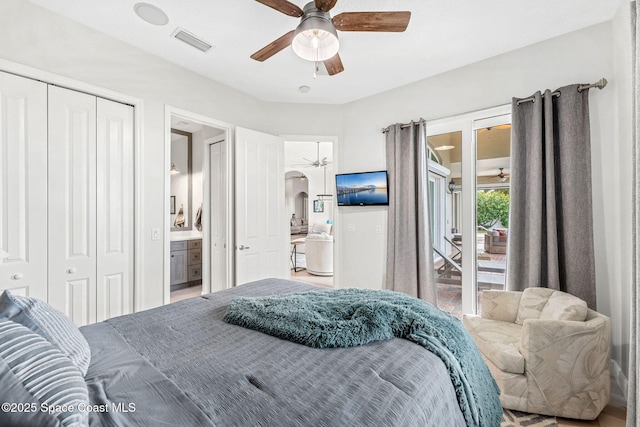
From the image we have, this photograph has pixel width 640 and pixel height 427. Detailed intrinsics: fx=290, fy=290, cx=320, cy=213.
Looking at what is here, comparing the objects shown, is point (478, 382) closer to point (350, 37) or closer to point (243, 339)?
point (243, 339)

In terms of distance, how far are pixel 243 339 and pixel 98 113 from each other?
235cm

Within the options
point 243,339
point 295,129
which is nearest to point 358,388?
point 243,339

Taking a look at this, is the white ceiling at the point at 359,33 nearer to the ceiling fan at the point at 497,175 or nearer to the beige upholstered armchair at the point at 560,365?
the ceiling fan at the point at 497,175

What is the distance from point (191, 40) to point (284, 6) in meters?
1.26

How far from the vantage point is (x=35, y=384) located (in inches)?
25.5

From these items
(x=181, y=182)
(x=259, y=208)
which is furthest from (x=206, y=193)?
(x=181, y=182)

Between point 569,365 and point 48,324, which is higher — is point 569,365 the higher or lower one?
the lower one

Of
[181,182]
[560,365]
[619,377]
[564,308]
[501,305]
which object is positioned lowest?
[619,377]

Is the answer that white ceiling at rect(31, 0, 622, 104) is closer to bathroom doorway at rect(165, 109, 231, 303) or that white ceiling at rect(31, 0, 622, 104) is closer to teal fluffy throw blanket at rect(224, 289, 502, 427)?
bathroom doorway at rect(165, 109, 231, 303)

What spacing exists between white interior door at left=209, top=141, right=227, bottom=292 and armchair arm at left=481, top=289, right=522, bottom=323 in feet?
9.01

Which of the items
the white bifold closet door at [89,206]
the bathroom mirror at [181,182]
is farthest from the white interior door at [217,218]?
the bathroom mirror at [181,182]

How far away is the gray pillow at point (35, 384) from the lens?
1.94 ft

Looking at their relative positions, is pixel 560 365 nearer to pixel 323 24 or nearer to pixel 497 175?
pixel 497 175

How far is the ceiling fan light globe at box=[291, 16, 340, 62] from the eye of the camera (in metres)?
1.69
